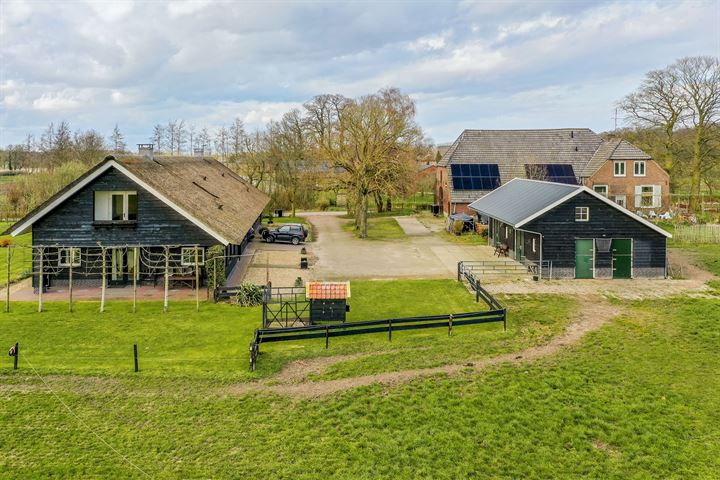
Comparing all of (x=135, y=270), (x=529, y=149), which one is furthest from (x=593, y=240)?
(x=529, y=149)

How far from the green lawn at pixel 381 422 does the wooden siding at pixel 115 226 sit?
773cm

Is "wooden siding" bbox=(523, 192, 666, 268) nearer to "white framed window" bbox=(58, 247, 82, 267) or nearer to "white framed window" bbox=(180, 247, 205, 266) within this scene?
"white framed window" bbox=(180, 247, 205, 266)

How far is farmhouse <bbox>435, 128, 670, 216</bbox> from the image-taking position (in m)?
48.2

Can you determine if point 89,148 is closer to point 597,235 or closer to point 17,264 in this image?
point 17,264

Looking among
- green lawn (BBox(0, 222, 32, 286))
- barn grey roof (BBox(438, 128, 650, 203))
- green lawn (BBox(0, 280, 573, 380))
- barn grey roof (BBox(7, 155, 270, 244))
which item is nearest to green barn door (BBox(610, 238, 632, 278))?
green lawn (BBox(0, 280, 573, 380))

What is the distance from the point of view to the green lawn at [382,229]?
1666 inches

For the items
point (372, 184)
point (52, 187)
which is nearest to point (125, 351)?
point (372, 184)

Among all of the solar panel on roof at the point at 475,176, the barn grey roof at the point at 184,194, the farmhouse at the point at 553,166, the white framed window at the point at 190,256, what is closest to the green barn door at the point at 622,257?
the barn grey roof at the point at 184,194

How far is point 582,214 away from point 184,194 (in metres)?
20.4

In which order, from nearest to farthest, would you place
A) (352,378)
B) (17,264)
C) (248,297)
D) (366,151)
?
1. (352,378)
2. (248,297)
3. (17,264)
4. (366,151)

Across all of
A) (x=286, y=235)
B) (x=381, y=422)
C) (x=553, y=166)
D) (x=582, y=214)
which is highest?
(x=553, y=166)

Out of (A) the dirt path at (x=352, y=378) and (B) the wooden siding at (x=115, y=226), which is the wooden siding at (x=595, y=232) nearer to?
(A) the dirt path at (x=352, y=378)

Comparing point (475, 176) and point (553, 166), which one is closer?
point (475, 176)

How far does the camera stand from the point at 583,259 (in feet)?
86.9
